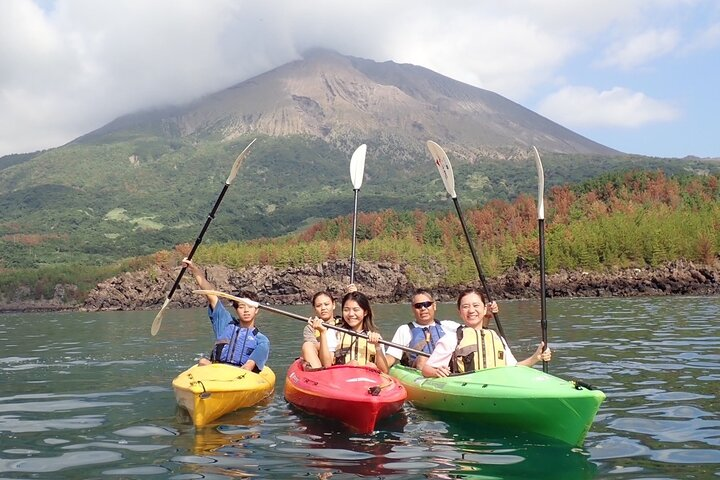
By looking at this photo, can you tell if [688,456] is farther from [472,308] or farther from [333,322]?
[333,322]

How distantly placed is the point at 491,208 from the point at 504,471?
9163 centimetres

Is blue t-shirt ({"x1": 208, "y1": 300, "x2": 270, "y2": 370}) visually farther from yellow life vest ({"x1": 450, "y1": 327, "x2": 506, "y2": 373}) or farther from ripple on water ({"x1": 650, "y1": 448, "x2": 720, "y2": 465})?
ripple on water ({"x1": 650, "y1": 448, "x2": 720, "y2": 465})

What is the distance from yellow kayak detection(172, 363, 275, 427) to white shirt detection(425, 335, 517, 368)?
2319 millimetres

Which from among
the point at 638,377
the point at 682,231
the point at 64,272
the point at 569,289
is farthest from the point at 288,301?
the point at 638,377

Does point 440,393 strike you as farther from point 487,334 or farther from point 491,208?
point 491,208

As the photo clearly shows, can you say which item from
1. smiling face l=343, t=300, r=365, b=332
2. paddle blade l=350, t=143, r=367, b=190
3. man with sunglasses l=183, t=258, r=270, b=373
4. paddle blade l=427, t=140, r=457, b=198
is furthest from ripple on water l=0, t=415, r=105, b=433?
paddle blade l=350, t=143, r=367, b=190

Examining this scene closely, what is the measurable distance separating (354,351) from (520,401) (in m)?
2.83

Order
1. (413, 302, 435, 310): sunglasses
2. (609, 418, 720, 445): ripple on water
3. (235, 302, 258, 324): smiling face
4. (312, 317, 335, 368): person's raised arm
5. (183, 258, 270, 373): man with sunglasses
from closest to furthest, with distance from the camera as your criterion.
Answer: (609, 418, 720, 445): ripple on water
(312, 317, 335, 368): person's raised arm
(413, 302, 435, 310): sunglasses
(235, 302, 258, 324): smiling face
(183, 258, 270, 373): man with sunglasses

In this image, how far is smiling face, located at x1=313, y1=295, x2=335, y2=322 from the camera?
9820mm

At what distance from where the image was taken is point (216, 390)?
852 cm

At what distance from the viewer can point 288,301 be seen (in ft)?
256

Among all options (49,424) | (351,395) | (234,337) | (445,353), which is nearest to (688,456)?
(445,353)

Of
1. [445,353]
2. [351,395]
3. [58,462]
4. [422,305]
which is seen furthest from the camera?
[422,305]

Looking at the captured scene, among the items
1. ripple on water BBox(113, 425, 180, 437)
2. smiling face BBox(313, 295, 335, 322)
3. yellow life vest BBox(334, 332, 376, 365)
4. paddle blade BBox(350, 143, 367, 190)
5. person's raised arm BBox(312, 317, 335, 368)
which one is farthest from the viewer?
paddle blade BBox(350, 143, 367, 190)
